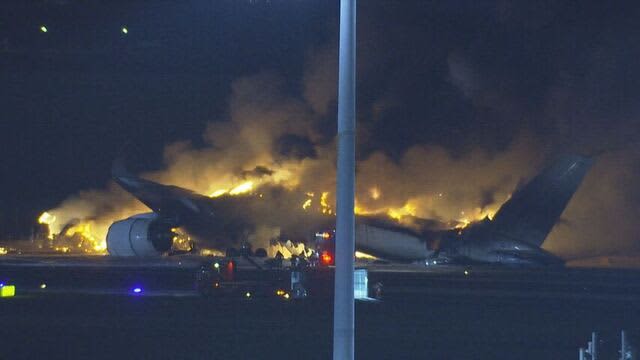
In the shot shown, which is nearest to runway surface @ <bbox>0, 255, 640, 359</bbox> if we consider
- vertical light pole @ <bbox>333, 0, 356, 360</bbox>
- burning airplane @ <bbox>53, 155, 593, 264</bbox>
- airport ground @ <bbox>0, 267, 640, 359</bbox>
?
airport ground @ <bbox>0, 267, 640, 359</bbox>

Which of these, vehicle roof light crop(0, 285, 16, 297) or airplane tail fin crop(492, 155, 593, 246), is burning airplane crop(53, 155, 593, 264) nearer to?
airplane tail fin crop(492, 155, 593, 246)

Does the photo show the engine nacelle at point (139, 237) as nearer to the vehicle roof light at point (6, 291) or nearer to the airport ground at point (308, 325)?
the airport ground at point (308, 325)

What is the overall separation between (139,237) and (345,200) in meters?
33.9

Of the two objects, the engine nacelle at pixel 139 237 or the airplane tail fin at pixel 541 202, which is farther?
the airplane tail fin at pixel 541 202

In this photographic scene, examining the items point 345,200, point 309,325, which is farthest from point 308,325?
point 345,200

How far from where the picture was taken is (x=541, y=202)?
165ft

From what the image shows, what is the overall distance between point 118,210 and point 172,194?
2278cm

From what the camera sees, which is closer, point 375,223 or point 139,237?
point 139,237

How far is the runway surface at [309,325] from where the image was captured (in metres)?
15.9

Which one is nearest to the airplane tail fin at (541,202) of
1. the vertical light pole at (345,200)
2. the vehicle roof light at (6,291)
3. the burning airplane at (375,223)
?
the burning airplane at (375,223)

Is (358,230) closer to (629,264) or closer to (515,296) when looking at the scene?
(515,296)

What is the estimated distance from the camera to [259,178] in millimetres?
64188

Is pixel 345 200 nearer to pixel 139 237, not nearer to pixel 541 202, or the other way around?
pixel 139 237

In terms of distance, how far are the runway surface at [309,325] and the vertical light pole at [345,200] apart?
18.4 ft
